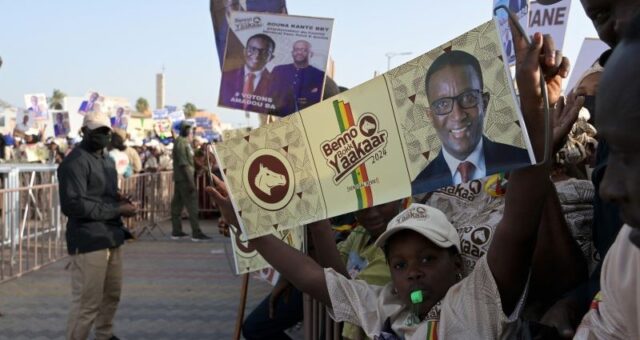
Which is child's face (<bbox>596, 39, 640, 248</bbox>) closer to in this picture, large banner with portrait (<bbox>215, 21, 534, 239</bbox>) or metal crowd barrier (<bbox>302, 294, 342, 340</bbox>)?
large banner with portrait (<bbox>215, 21, 534, 239</bbox>)

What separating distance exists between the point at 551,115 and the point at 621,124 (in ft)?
3.77

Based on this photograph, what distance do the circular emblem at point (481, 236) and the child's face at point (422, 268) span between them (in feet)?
0.40

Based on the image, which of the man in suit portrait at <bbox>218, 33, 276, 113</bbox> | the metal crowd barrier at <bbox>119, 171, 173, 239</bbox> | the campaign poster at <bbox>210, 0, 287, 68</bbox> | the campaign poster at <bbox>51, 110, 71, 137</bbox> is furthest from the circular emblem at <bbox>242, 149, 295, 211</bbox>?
the campaign poster at <bbox>51, 110, 71, 137</bbox>

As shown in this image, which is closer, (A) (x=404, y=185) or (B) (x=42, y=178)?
(A) (x=404, y=185)

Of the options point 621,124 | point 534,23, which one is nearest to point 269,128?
point 621,124

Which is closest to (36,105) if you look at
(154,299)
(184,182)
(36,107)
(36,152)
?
(36,107)

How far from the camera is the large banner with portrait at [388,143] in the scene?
1.89 meters

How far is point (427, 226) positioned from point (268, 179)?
0.59 meters

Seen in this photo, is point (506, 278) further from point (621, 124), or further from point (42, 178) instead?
point (42, 178)

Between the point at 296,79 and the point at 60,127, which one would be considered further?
the point at 60,127

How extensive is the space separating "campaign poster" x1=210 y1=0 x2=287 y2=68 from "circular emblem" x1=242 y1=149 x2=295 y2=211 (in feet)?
7.01

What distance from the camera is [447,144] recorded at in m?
2.01

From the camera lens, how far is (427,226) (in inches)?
94.4

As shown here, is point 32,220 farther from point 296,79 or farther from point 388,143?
point 388,143
